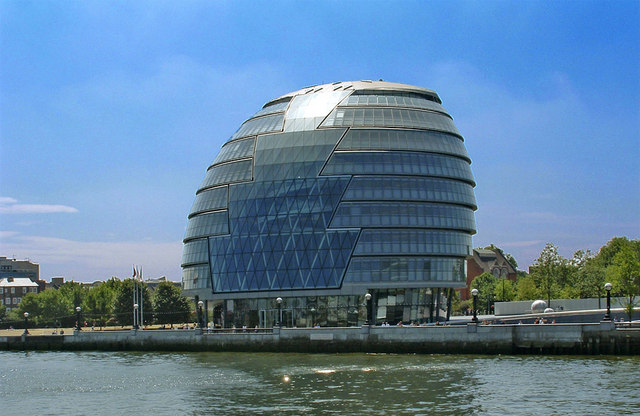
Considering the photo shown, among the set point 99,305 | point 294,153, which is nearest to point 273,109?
point 294,153

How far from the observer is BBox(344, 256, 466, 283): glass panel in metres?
116

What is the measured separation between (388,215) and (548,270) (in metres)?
45.7

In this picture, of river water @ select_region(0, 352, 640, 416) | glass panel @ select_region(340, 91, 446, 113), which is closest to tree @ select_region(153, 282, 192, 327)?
glass panel @ select_region(340, 91, 446, 113)

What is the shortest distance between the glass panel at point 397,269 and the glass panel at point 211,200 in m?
23.5

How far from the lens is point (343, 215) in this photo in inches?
4609

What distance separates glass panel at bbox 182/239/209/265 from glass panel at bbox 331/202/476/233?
23.0 metres

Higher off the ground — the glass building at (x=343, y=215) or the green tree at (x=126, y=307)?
the glass building at (x=343, y=215)

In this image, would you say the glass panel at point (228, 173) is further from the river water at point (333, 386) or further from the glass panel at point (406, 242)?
the river water at point (333, 386)

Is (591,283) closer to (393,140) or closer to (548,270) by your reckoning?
(548,270)

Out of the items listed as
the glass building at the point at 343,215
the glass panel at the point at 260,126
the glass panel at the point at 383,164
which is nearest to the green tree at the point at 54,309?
the glass building at the point at 343,215

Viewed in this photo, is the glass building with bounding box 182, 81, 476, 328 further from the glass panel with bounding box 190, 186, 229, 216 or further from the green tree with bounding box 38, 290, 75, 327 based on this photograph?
the green tree with bounding box 38, 290, 75, 327

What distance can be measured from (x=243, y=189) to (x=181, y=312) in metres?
51.3

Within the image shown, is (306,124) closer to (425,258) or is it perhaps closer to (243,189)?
(243,189)

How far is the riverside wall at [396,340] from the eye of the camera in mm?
78688
